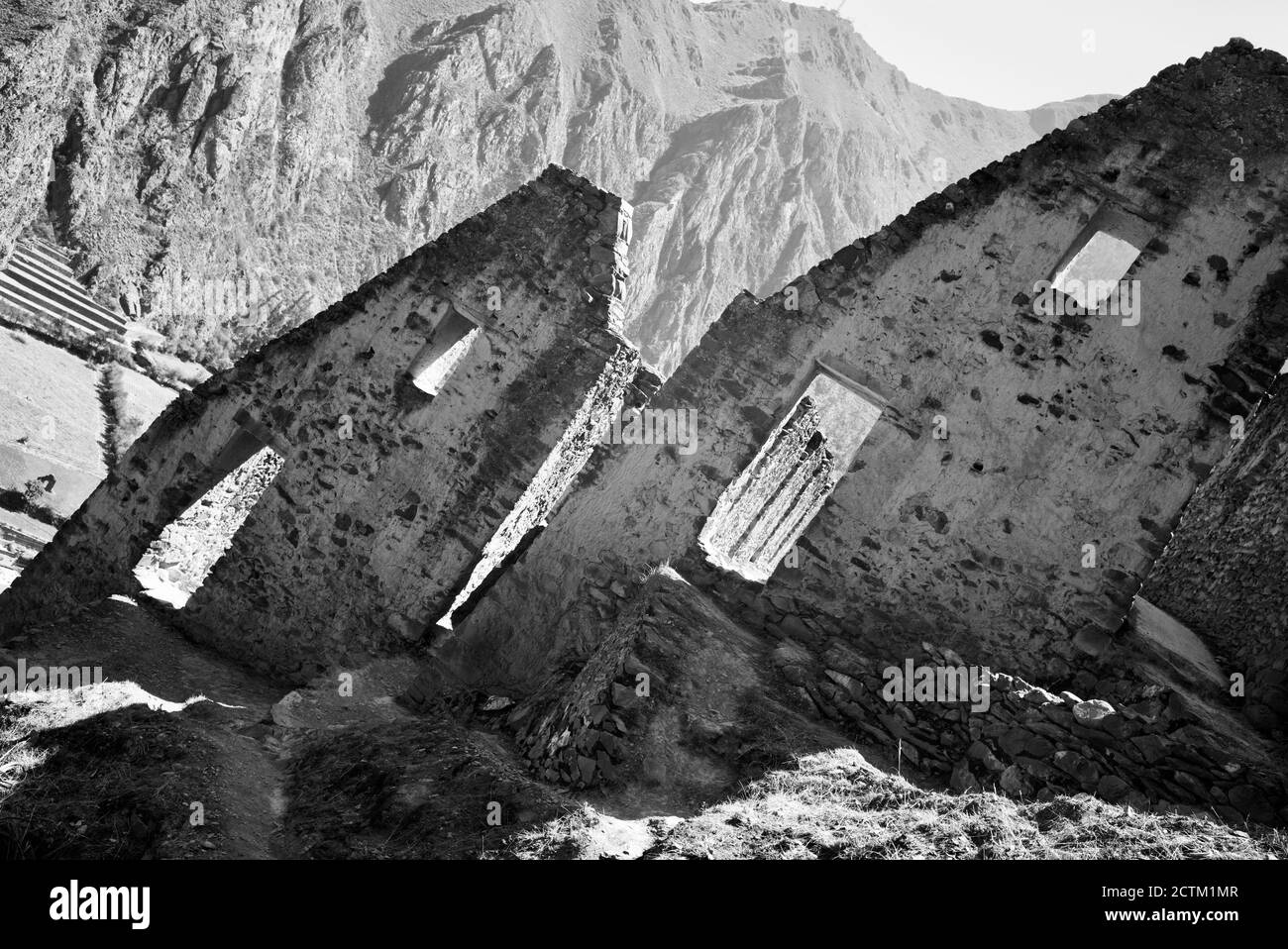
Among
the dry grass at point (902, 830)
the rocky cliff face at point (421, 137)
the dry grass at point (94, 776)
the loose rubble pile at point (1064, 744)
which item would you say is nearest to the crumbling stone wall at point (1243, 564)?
the loose rubble pile at point (1064, 744)

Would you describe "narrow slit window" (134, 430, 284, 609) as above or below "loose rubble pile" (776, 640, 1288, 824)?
above

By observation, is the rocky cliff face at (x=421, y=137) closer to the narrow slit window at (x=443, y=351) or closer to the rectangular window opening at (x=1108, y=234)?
the narrow slit window at (x=443, y=351)

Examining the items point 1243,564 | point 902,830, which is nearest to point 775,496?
point 1243,564

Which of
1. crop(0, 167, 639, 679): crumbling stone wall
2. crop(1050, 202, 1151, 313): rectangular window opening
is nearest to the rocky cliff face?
crop(0, 167, 639, 679): crumbling stone wall

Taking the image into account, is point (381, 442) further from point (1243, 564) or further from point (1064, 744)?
point (1243, 564)

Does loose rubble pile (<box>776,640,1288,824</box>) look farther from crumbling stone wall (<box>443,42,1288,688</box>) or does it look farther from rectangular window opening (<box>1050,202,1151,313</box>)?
rectangular window opening (<box>1050,202,1151,313</box>)
